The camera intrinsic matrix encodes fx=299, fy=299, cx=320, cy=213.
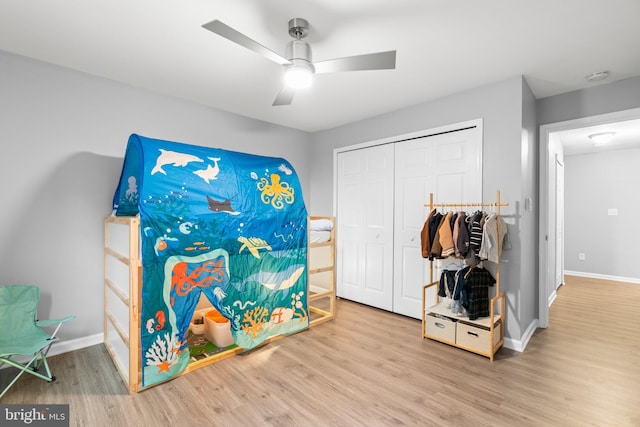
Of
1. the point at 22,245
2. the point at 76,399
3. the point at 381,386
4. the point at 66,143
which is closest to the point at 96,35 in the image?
the point at 66,143

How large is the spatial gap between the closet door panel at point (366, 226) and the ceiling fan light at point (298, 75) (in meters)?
2.06

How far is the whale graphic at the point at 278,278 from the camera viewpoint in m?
2.85

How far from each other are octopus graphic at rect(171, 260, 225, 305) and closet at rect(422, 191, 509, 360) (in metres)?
2.11

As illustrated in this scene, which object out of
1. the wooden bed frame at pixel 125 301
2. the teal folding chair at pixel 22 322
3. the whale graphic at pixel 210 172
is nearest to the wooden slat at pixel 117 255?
the wooden bed frame at pixel 125 301

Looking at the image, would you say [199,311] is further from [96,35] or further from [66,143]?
[96,35]

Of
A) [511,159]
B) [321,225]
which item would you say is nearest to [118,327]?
[321,225]

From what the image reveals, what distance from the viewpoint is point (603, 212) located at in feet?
18.7

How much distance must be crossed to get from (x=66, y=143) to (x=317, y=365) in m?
3.03

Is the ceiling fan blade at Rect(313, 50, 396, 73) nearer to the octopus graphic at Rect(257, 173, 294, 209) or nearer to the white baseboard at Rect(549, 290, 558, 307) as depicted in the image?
the octopus graphic at Rect(257, 173, 294, 209)

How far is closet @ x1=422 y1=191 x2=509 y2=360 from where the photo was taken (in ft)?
8.85

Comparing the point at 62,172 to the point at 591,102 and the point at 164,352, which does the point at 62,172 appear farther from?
the point at 591,102

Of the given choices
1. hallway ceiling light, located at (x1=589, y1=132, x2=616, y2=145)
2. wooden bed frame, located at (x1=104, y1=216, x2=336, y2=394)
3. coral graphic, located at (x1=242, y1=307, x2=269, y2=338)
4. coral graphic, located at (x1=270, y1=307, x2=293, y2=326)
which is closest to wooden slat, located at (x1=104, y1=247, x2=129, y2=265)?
wooden bed frame, located at (x1=104, y1=216, x2=336, y2=394)

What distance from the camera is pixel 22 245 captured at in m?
2.55

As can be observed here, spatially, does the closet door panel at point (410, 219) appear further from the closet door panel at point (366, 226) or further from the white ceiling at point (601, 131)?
the white ceiling at point (601, 131)
